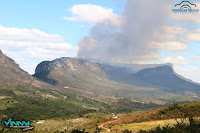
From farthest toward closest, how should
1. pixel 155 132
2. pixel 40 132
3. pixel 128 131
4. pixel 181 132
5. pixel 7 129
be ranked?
1. pixel 7 129
2. pixel 40 132
3. pixel 128 131
4. pixel 155 132
5. pixel 181 132

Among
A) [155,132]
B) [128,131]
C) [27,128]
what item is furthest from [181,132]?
[27,128]

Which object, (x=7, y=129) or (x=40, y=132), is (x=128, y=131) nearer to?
(x=40, y=132)

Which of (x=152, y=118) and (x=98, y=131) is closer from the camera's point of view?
(x=98, y=131)

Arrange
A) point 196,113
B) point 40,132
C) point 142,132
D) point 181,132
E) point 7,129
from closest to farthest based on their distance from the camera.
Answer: point 181,132 → point 142,132 → point 196,113 → point 40,132 → point 7,129

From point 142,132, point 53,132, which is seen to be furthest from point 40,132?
point 142,132

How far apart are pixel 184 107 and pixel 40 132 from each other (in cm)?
10926

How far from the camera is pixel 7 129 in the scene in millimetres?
156500

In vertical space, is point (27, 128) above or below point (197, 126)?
below

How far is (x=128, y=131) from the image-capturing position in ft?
360

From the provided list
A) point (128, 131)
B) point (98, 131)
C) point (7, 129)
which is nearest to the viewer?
point (128, 131)

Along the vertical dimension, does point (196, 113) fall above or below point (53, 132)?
above

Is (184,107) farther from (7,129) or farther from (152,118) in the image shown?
(7,129)

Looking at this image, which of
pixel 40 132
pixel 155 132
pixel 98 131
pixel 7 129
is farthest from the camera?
pixel 7 129

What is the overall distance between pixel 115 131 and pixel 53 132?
47.7 meters
